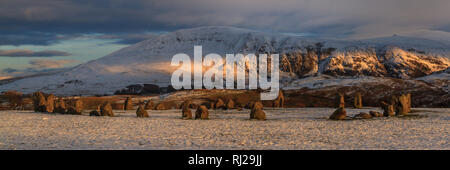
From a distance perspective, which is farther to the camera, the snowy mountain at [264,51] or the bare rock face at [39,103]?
the snowy mountain at [264,51]

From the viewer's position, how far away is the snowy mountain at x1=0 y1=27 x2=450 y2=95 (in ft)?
386

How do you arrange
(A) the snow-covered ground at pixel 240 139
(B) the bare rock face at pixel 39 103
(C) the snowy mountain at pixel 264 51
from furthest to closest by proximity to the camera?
(C) the snowy mountain at pixel 264 51 < (B) the bare rock face at pixel 39 103 < (A) the snow-covered ground at pixel 240 139

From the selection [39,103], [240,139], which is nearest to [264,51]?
[39,103]

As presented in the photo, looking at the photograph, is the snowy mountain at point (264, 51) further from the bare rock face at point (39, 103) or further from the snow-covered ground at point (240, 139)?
the snow-covered ground at point (240, 139)

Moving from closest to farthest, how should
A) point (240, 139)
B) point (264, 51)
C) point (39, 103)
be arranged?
1. point (240, 139)
2. point (39, 103)
3. point (264, 51)

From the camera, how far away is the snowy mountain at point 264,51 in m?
118

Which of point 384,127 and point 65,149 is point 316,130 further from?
point 65,149

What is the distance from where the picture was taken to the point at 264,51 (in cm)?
13925

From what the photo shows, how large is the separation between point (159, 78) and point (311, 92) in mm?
68325

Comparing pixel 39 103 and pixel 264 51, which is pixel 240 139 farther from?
pixel 264 51

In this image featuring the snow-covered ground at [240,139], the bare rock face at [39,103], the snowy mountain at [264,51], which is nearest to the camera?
the snow-covered ground at [240,139]

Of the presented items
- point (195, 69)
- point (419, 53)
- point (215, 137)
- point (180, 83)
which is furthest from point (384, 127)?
point (419, 53)

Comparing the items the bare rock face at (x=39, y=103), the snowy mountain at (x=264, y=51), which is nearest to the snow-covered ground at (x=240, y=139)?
the bare rock face at (x=39, y=103)

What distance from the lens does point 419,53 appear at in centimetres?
12262
